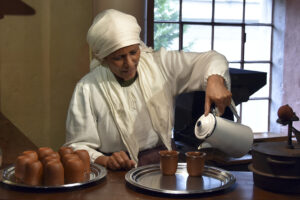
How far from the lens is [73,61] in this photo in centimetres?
350

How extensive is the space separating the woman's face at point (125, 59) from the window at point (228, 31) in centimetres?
279

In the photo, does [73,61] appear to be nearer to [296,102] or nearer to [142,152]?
[142,152]

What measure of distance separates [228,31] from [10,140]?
3.05 metres

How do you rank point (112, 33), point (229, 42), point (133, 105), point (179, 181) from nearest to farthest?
point (179, 181)
point (112, 33)
point (133, 105)
point (229, 42)

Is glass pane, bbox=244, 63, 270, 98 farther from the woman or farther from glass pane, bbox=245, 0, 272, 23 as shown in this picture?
the woman

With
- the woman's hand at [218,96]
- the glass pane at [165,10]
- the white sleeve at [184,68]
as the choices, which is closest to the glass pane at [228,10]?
the glass pane at [165,10]

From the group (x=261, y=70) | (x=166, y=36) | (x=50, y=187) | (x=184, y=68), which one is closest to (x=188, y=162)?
(x=50, y=187)

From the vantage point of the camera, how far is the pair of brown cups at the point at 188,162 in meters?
1.74

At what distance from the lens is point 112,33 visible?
7.30ft

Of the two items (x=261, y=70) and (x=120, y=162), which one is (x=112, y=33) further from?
(x=261, y=70)

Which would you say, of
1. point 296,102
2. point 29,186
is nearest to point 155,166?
point 29,186

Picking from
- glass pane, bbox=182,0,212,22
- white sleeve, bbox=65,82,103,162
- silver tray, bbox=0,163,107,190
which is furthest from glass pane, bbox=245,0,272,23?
silver tray, bbox=0,163,107,190

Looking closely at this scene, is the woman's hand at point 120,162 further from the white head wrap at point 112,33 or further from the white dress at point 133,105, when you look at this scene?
the white head wrap at point 112,33

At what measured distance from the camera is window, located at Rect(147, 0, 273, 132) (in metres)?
5.16
